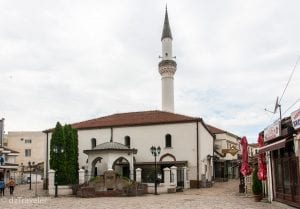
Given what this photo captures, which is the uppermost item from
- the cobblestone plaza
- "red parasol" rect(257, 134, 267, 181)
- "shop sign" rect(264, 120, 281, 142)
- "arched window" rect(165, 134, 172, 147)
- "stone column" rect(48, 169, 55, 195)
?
"arched window" rect(165, 134, 172, 147)

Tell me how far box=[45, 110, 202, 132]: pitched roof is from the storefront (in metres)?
16.7

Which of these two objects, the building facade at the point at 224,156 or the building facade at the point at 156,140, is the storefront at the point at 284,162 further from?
the building facade at the point at 224,156

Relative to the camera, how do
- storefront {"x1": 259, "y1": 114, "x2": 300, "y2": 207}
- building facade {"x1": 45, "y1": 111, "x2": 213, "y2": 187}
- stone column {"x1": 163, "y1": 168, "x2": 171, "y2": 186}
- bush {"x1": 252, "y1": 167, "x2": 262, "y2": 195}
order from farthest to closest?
1. building facade {"x1": 45, "y1": 111, "x2": 213, "y2": 187}
2. stone column {"x1": 163, "y1": 168, "x2": 171, "y2": 186}
3. bush {"x1": 252, "y1": 167, "x2": 262, "y2": 195}
4. storefront {"x1": 259, "y1": 114, "x2": 300, "y2": 207}

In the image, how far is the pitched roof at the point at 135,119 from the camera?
37.3 metres

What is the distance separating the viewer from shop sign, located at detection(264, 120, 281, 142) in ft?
57.8

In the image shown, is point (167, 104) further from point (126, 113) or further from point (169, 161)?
point (169, 161)

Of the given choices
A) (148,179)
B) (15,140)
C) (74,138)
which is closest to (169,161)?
(148,179)

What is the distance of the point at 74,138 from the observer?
34.3m

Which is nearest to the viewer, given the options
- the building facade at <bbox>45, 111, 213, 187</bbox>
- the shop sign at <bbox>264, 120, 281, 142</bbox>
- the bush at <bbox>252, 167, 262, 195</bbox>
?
the shop sign at <bbox>264, 120, 281, 142</bbox>

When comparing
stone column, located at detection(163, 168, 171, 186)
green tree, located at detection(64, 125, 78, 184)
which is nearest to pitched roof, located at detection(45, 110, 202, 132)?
green tree, located at detection(64, 125, 78, 184)

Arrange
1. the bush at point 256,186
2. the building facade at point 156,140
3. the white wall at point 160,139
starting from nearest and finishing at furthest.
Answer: the bush at point 256,186
the building facade at point 156,140
the white wall at point 160,139

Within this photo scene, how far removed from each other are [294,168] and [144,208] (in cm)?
633

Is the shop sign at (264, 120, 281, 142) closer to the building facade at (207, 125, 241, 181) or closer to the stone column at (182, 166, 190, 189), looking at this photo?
the stone column at (182, 166, 190, 189)

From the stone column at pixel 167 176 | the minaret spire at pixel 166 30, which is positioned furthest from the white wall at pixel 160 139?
the minaret spire at pixel 166 30
